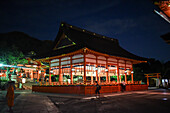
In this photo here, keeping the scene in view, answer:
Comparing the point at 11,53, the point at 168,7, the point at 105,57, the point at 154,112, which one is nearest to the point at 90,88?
the point at 105,57

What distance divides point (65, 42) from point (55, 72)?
15.9ft

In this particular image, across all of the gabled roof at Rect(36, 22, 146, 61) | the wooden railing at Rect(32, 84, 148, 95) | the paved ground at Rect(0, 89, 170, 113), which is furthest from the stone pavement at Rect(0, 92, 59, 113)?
the gabled roof at Rect(36, 22, 146, 61)

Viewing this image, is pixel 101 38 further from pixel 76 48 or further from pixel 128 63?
pixel 76 48

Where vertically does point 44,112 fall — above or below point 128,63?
below

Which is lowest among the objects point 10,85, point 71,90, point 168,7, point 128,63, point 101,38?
point 71,90

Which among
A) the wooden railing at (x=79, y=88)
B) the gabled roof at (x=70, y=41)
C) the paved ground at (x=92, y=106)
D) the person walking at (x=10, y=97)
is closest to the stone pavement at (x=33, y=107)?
the paved ground at (x=92, y=106)

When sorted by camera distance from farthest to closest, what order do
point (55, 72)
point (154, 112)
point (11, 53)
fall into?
1. point (11, 53)
2. point (55, 72)
3. point (154, 112)

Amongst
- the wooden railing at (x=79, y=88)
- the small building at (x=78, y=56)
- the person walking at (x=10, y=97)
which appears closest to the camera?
the person walking at (x=10, y=97)

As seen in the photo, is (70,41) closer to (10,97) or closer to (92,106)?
(92,106)

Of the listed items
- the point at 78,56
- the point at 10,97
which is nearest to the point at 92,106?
the point at 10,97

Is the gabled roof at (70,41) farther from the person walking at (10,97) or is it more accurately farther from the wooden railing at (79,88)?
the person walking at (10,97)

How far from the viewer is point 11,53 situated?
30.4m

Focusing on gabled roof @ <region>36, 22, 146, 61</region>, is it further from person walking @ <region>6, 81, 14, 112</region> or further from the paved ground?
person walking @ <region>6, 81, 14, 112</region>

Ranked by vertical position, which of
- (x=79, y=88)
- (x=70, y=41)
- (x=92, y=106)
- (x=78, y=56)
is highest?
(x=70, y=41)
